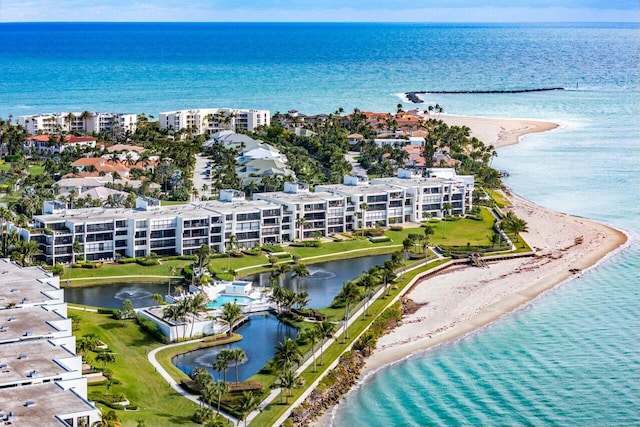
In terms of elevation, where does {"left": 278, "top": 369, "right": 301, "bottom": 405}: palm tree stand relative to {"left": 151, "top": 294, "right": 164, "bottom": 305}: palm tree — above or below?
below

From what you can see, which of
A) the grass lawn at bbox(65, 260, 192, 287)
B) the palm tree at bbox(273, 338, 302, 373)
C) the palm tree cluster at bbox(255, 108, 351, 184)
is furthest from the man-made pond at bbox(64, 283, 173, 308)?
the palm tree cluster at bbox(255, 108, 351, 184)

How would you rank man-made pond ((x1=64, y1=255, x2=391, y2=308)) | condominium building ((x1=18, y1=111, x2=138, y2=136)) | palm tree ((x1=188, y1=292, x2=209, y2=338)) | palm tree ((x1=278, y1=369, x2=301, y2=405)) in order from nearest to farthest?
1. palm tree ((x1=278, y1=369, x2=301, y2=405))
2. palm tree ((x1=188, y1=292, x2=209, y2=338))
3. man-made pond ((x1=64, y1=255, x2=391, y2=308))
4. condominium building ((x1=18, y1=111, x2=138, y2=136))

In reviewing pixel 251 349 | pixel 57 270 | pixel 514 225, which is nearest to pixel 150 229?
pixel 57 270

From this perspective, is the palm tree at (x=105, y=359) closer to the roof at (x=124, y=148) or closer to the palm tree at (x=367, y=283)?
the palm tree at (x=367, y=283)

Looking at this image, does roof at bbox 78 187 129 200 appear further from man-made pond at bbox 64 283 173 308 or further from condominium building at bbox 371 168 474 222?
condominium building at bbox 371 168 474 222

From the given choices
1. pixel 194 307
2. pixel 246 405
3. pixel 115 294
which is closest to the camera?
pixel 246 405

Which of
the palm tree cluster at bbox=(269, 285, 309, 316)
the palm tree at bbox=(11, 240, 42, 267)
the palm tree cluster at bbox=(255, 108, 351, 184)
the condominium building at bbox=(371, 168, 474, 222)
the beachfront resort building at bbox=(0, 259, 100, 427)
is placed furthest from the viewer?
the palm tree cluster at bbox=(255, 108, 351, 184)

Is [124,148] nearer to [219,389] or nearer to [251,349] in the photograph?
[251,349]
